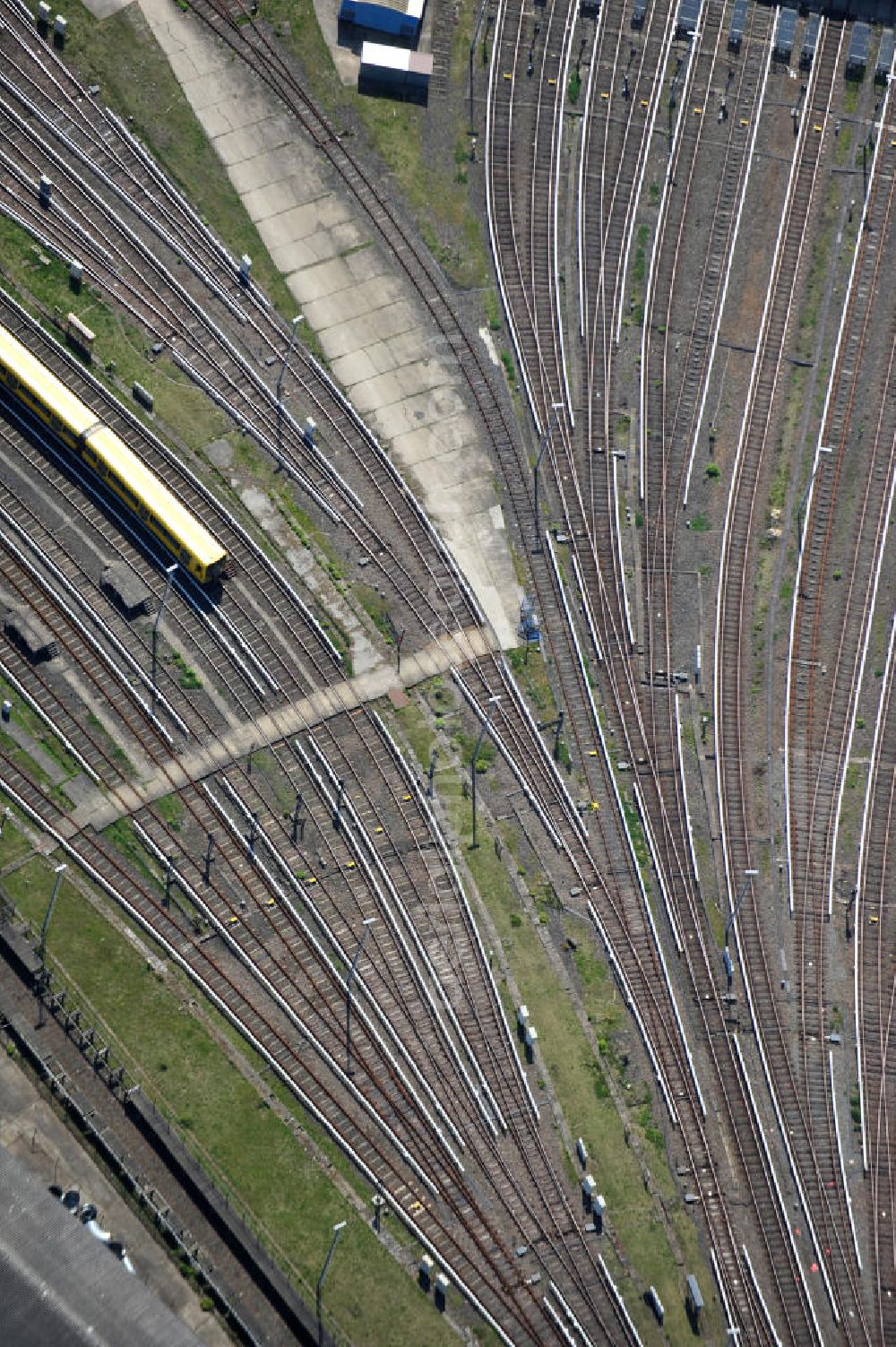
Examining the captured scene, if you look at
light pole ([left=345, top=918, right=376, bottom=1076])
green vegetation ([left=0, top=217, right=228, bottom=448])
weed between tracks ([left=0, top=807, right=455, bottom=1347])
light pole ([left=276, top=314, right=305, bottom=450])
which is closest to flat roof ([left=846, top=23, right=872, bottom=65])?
light pole ([left=276, top=314, right=305, bottom=450])

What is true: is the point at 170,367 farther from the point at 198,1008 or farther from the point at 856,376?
the point at 856,376

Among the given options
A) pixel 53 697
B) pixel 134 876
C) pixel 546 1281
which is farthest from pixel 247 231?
pixel 546 1281

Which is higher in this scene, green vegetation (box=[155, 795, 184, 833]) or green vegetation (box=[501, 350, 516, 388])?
green vegetation (box=[501, 350, 516, 388])

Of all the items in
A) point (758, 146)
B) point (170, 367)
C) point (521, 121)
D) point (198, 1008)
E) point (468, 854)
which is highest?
point (758, 146)

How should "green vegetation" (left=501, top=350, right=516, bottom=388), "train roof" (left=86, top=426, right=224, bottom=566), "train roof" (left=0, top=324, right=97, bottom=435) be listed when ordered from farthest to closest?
"green vegetation" (left=501, top=350, right=516, bottom=388), "train roof" (left=0, top=324, right=97, bottom=435), "train roof" (left=86, top=426, right=224, bottom=566)

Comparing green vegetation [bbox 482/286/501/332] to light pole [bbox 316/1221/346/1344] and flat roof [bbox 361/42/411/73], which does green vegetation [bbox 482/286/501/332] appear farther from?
light pole [bbox 316/1221/346/1344]

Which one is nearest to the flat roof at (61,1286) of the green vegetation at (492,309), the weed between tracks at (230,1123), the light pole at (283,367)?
the weed between tracks at (230,1123)
